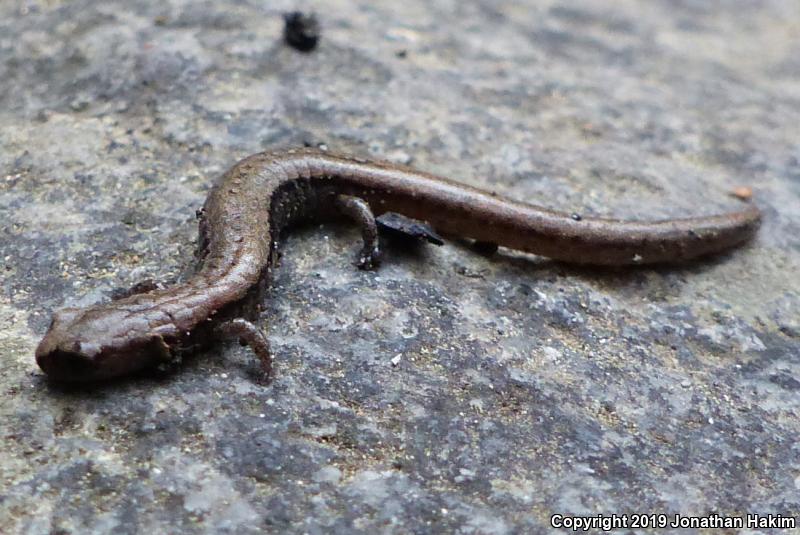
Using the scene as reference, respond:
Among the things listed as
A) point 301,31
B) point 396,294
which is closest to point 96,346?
point 396,294

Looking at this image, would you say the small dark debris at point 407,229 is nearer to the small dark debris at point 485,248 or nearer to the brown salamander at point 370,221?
the brown salamander at point 370,221

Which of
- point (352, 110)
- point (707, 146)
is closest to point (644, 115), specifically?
point (707, 146)

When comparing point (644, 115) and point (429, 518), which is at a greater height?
point (644, 115)

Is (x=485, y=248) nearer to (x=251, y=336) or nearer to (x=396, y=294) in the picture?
(x=396, y=294)

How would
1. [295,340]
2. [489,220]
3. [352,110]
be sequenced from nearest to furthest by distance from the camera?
[295,340], [489,220], [352,110]

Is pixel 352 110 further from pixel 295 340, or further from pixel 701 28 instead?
pixel 701 28

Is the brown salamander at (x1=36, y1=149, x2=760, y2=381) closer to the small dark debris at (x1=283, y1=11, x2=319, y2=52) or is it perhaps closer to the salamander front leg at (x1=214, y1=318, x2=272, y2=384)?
the salamander front leg at (x1=214, y1=318, x2=272, y2=384)

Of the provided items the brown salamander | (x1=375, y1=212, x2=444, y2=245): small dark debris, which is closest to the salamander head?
the brown salamander
